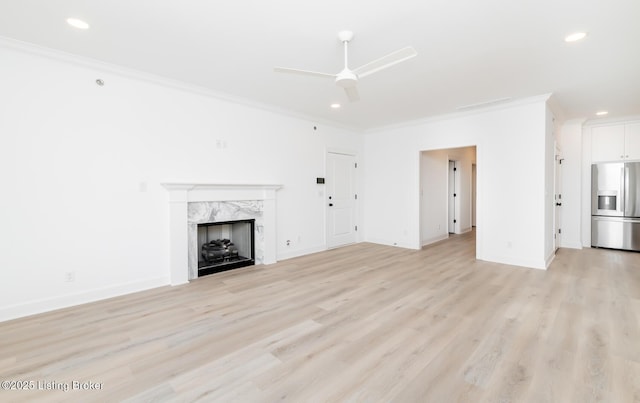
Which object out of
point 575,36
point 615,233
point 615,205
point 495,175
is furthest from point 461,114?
point 615,233

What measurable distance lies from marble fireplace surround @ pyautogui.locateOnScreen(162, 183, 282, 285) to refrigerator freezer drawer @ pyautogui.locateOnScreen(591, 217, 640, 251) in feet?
21.7

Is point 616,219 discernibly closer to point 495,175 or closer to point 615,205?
point 615,205

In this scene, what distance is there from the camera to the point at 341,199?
6.44 metres

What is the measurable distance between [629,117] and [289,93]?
670 centimetres

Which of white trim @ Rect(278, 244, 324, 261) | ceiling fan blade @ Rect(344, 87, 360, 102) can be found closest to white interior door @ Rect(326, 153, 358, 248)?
white trim @ Rect(278, 244, 324, 261)

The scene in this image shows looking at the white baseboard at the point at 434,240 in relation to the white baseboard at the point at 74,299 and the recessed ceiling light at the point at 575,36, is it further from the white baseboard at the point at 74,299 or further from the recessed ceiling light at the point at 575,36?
the white baseboard at the point at 74,299

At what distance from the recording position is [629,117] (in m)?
5.71

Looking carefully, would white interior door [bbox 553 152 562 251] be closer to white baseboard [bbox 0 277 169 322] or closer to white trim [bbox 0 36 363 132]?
white trim [bbox 0 36 363 132]

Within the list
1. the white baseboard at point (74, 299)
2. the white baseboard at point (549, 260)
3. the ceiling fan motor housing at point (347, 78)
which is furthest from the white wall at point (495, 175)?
the white baseboard at point (74, 299)

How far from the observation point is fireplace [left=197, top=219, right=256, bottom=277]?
4559 mm

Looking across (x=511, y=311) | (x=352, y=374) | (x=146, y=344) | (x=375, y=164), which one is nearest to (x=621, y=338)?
(x=511, y=311)

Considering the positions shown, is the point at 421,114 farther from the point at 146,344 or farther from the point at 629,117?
the point at 146,344

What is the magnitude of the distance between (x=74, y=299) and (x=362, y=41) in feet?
13.5

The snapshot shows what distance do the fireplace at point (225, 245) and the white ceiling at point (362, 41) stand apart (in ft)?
7.09
